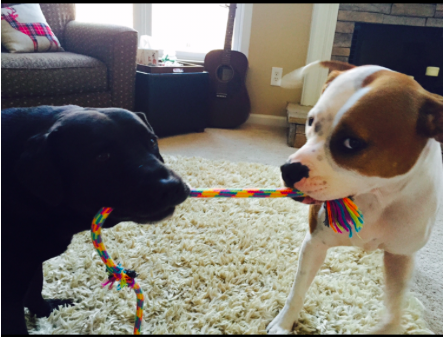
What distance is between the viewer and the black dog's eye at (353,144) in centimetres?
74

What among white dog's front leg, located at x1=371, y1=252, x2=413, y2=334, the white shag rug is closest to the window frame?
the white shag rug

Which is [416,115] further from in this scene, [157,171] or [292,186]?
[157,171]

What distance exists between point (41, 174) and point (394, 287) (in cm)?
95

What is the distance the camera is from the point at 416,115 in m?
0.75

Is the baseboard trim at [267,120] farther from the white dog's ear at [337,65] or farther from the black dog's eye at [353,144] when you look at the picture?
the black dog's eye at [353,144]

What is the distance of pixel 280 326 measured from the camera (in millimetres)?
940

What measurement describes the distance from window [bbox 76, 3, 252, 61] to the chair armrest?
534 mm

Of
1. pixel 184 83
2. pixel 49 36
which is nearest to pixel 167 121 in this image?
pixel 184 83

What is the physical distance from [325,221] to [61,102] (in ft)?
5.62

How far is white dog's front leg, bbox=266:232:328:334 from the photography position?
0.92 m

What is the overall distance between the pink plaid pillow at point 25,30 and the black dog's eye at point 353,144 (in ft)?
6.61

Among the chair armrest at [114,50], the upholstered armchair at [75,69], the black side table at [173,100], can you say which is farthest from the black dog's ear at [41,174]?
the black side table at [173,100]

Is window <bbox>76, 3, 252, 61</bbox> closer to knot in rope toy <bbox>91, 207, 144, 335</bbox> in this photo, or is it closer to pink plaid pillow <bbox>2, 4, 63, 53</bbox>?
pink plaid pillow <bbox>2, 4, 63, 53</bbox>

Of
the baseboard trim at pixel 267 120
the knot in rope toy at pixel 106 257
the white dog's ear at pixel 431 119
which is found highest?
the white dog's ear at pixel 431 119
